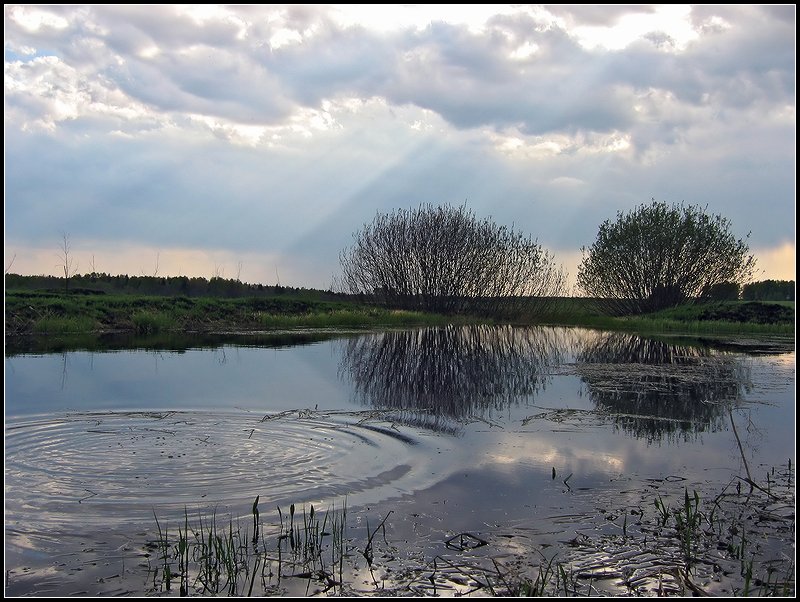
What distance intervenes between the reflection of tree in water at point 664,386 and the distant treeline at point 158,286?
72.8ft

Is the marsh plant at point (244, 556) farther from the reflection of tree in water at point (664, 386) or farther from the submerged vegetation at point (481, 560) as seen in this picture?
the reflection of tree in water at point (664, 386)

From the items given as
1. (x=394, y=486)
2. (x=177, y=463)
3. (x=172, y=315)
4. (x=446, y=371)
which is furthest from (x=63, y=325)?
(x=394, y=486)

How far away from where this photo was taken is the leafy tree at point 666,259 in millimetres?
37125

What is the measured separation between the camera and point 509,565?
3.86 m

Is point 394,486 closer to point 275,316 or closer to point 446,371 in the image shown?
point 446,371

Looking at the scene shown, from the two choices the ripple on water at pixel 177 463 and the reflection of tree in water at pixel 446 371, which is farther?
the reflection of tree in water at pixel 446 371

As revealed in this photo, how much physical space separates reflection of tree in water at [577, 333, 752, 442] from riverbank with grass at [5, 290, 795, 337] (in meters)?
12.6

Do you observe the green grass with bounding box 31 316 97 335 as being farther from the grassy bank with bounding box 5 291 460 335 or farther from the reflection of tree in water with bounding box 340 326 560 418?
the reflection of tree in water with bounding box 340 326 560 418

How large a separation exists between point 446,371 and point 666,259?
1083 inches

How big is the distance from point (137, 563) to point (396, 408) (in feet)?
17.7

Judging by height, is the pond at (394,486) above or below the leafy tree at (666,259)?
below

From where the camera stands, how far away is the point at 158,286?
3819cm

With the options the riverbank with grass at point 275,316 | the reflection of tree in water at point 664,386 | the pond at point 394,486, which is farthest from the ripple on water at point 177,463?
the riverbank with grass at point 275,316

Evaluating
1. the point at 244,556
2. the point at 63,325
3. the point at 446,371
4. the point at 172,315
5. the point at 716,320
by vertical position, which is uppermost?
the point at 716,320
